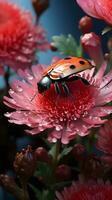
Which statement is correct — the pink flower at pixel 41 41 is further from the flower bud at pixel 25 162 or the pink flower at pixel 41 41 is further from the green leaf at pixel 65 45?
the flower bud at pixel 25 162

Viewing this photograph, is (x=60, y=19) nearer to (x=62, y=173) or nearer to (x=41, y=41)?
(x=41, y=41)

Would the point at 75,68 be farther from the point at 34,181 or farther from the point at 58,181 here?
the point at 34,181

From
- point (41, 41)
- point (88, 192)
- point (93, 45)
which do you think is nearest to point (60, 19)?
point (41, 41)

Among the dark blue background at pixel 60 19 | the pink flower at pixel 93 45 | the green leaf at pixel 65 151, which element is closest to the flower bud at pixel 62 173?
the green leaf at pixel 65 151

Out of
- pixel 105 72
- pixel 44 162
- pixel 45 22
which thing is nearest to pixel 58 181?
pixel 44 162

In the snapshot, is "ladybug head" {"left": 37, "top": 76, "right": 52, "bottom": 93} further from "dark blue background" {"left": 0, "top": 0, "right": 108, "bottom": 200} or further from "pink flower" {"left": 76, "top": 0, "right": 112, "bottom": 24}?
"dark blue background" {"left": 0, "top": 0, "right": 108, "bottom": 200}

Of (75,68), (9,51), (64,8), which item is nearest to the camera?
(75,68)

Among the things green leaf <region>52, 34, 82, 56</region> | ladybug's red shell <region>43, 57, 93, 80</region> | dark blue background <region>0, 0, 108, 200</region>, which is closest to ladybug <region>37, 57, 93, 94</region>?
ladybug's red shell <region>43, 57, 93, 80</region>
